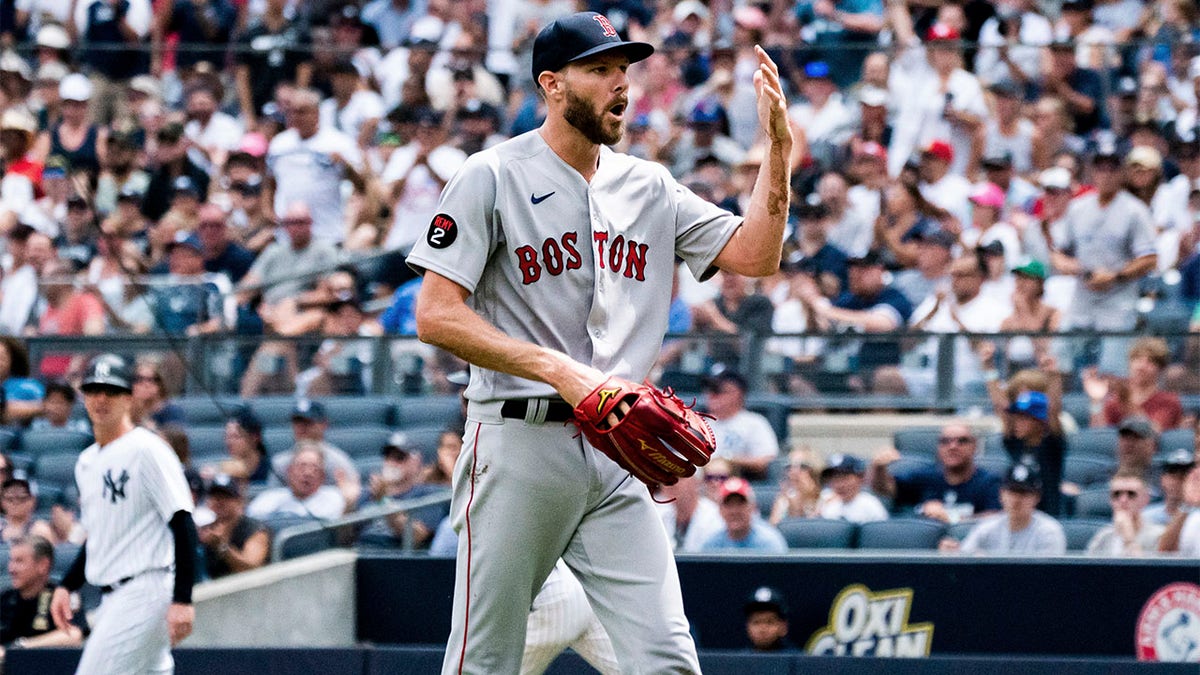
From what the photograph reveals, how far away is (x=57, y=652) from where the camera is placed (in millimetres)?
7066

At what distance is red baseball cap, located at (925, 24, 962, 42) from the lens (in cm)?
1204

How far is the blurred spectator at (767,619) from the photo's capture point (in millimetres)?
7773

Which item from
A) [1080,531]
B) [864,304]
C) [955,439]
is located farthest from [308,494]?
[1080,531]

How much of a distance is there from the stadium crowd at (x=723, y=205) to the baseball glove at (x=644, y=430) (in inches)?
171

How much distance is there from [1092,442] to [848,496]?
1242mm

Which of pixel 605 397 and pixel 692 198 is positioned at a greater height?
pixel 692 198

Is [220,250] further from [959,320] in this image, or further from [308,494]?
[959,320]

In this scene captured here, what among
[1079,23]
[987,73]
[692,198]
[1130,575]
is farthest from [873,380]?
[692,198]

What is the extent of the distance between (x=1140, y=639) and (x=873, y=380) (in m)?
2.17

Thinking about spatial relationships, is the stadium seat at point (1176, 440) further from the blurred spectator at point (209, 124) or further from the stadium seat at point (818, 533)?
the blurred spectator at point (209, 124)

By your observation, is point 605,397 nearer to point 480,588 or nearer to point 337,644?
point 480,588

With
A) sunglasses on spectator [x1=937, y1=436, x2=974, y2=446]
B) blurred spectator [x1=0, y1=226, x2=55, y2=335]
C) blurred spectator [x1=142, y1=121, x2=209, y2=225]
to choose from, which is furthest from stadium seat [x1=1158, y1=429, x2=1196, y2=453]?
blurred spectator [x1=142, y1=121, x2=209, y2=225]

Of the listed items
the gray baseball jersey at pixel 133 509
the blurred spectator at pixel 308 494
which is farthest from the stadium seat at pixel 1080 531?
the gray baseball jersey at pixel 133 509

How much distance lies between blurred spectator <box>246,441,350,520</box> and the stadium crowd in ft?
0.04
